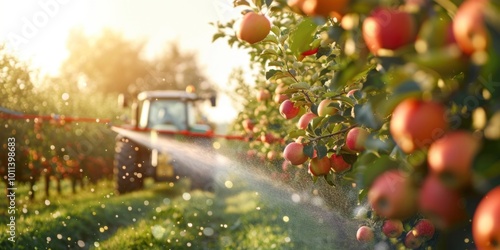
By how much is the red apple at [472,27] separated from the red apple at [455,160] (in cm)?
14

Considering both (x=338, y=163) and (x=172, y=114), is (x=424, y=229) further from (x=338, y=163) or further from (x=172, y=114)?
(x=172, y=114)

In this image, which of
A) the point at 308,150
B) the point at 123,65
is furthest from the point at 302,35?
the point at 123,65

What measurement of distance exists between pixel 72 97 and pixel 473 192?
46.3ft

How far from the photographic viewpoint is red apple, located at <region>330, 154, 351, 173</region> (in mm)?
2160

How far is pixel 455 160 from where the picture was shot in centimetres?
85

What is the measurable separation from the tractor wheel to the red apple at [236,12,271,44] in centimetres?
734

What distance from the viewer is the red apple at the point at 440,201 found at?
2.83ft

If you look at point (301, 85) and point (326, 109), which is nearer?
point (326, 109)

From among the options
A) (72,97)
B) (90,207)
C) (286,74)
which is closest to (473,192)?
(286,74)

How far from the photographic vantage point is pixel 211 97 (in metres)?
9.02

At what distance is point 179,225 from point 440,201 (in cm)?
593

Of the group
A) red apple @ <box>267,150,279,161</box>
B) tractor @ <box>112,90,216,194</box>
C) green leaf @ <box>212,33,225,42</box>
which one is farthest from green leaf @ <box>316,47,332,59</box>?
tractor @ <box>112,90,216,194</box>

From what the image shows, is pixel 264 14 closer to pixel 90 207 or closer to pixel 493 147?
pixel 493 147

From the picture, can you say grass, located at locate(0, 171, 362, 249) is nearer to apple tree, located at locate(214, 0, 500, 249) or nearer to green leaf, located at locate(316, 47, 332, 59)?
green leaf, located at locate(316, 47, 332, 59)
